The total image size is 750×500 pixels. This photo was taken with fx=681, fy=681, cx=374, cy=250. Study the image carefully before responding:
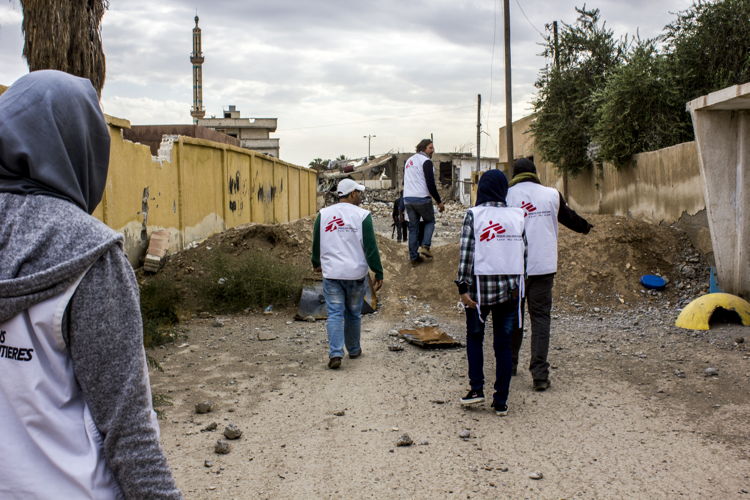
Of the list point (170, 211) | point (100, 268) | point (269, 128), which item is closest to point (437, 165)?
point (269, 128)

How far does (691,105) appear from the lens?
852 centimetres

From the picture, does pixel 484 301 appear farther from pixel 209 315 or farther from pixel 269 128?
pixel 269 128

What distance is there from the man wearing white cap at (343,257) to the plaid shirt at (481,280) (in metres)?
1.64

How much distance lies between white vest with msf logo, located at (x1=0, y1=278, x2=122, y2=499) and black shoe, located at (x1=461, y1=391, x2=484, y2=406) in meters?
3.97

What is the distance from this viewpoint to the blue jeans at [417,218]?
10.6 metres

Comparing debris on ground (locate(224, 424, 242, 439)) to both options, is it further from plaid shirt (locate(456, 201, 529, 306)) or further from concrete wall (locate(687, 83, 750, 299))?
concrete wall (locate(687, 83, 750, 299))

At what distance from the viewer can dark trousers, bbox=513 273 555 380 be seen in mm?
5652

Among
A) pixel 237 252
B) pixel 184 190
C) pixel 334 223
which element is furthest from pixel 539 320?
pixel 184 190

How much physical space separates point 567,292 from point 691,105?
3.01 metres

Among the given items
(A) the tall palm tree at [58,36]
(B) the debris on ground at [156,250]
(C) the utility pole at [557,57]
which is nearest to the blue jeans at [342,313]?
(A) the tall palm tree at [58,36]

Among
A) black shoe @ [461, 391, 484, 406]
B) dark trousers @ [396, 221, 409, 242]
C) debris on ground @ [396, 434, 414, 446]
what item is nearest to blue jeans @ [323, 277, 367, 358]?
black shoe @ [461, 391, 484, 406]

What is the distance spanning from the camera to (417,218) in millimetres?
10984

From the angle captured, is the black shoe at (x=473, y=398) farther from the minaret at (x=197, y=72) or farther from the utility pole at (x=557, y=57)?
the minaret at (x=197, y=72)

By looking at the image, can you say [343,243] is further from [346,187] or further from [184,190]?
[184,190]
